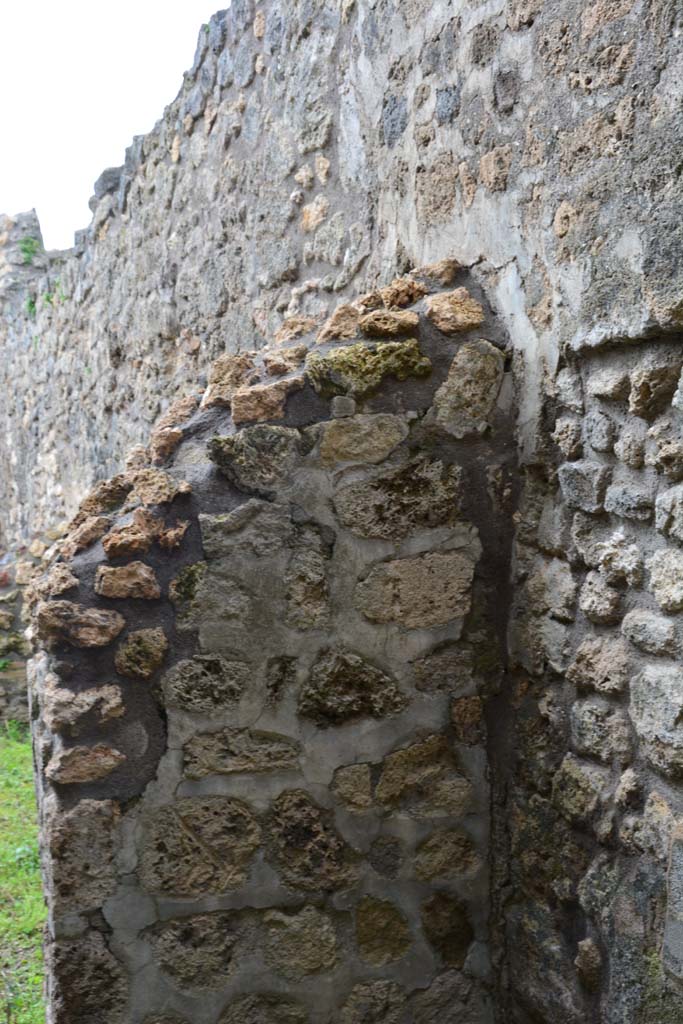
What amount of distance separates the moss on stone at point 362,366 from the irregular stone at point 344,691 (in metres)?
0.60

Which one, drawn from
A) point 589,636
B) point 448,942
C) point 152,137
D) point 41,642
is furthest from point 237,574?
point 152,137

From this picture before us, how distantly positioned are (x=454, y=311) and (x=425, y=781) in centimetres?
111

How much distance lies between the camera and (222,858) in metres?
2.33

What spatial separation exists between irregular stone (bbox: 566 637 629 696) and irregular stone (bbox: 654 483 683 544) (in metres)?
0.27

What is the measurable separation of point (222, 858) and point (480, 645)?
0.76 meters

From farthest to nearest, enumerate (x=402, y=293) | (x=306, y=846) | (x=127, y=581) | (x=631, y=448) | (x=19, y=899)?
(x=19, y=899) < (x=402, y=293) < (x=306, y=846) < (x=127, y=581) < (x=631, y=448)

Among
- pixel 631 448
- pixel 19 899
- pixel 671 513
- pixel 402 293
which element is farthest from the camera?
pixel 19 899

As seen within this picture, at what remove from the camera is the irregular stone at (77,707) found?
86.6 inches

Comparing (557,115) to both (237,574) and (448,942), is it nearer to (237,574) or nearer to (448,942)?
(237,574)

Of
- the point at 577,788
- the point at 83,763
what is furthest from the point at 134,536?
the point at 577,788

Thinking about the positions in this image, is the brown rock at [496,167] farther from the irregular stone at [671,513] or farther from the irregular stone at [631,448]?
the irregular stone at [671,513]

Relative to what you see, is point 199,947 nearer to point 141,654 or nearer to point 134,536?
point 141,654

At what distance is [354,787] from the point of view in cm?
243

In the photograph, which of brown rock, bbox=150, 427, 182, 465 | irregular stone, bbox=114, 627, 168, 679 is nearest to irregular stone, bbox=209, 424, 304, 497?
brown rock, bbox=150, 427, 182, 465
